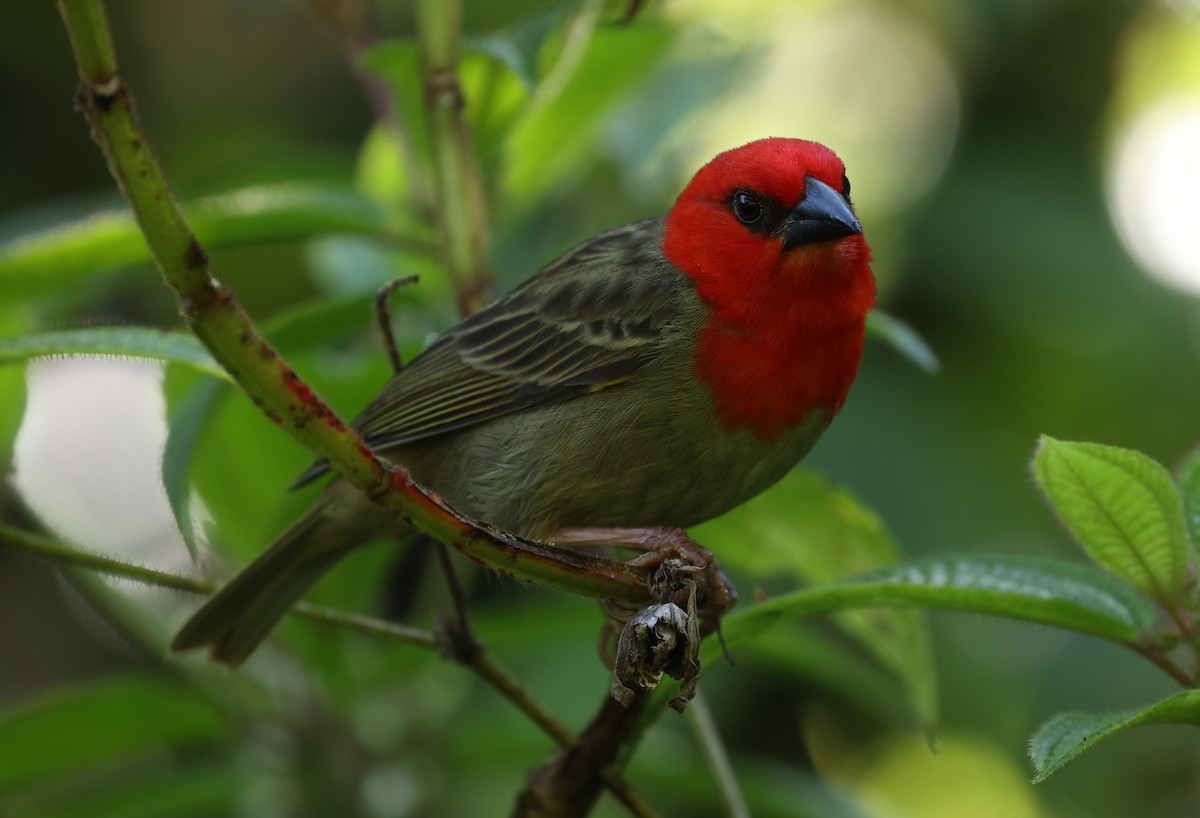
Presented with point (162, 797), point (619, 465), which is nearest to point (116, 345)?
point (619, 465)

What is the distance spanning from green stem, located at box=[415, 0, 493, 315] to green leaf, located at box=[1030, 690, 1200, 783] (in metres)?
1.62

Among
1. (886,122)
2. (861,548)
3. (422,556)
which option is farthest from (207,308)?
(886,122)

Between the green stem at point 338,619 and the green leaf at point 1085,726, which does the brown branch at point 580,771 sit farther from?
the green leaf at point 1085,726

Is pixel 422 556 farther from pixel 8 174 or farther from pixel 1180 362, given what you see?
pixel 8 174

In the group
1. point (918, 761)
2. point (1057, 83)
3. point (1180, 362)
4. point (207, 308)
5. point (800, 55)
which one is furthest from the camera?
point (800, 55)

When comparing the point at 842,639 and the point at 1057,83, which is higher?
the point at 1057,83

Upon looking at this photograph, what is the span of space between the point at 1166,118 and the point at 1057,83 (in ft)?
1.37

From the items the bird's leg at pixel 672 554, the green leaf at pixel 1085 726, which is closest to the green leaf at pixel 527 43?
the bird's leg at pixel 672 554

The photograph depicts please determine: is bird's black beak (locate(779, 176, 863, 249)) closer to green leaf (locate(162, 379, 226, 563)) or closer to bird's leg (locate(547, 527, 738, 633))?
bird's leg (locate(547, 527, 738, 633))

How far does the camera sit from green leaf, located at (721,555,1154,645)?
76.6 inches

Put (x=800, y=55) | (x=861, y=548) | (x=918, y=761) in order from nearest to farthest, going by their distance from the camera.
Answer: (x=861, y=548) < (x=918, y=761) < (x=800, y=55)

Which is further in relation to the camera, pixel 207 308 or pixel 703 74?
pixel 703 74

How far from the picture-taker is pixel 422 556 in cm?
377

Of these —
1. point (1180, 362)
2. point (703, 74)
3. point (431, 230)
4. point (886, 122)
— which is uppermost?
point (886, 122)
